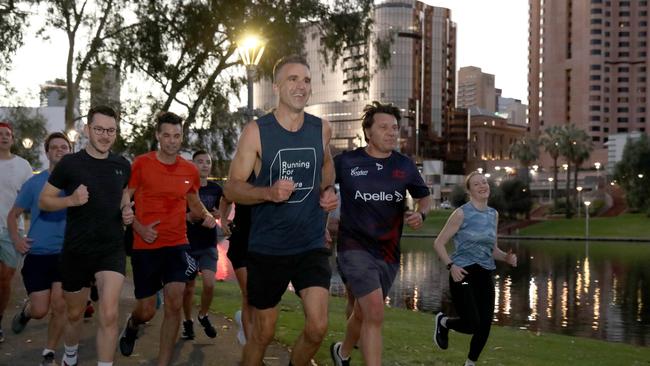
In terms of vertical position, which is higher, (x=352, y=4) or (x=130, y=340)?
(x=352, y=4)

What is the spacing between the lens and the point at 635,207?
88.5m

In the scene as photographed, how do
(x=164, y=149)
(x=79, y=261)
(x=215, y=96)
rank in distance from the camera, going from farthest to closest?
(x=215, y=96) < (x=164, y=149) < (x=79, y=261)

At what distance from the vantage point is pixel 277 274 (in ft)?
17.2

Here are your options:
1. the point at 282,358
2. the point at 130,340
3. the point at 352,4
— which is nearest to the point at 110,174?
the point at 130,340

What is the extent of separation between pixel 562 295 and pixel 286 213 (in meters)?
24.2

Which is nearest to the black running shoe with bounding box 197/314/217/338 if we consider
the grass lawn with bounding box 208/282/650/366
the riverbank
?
the grass lawn with bounding box 208/282/650/366

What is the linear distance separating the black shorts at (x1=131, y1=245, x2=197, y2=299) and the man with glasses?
670 millimetres

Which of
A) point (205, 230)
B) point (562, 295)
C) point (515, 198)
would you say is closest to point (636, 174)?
point (515, 198)

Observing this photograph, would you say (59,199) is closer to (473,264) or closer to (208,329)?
(208,329)

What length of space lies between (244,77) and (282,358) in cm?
1544

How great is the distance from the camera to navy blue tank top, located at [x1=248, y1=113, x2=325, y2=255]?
5164 millimetres

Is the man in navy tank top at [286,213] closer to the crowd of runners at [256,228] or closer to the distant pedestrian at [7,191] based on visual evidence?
the crowd of runners at [256,228]

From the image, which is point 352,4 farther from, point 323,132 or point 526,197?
point 526,197

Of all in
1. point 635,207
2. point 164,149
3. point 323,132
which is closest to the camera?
point 323,132
